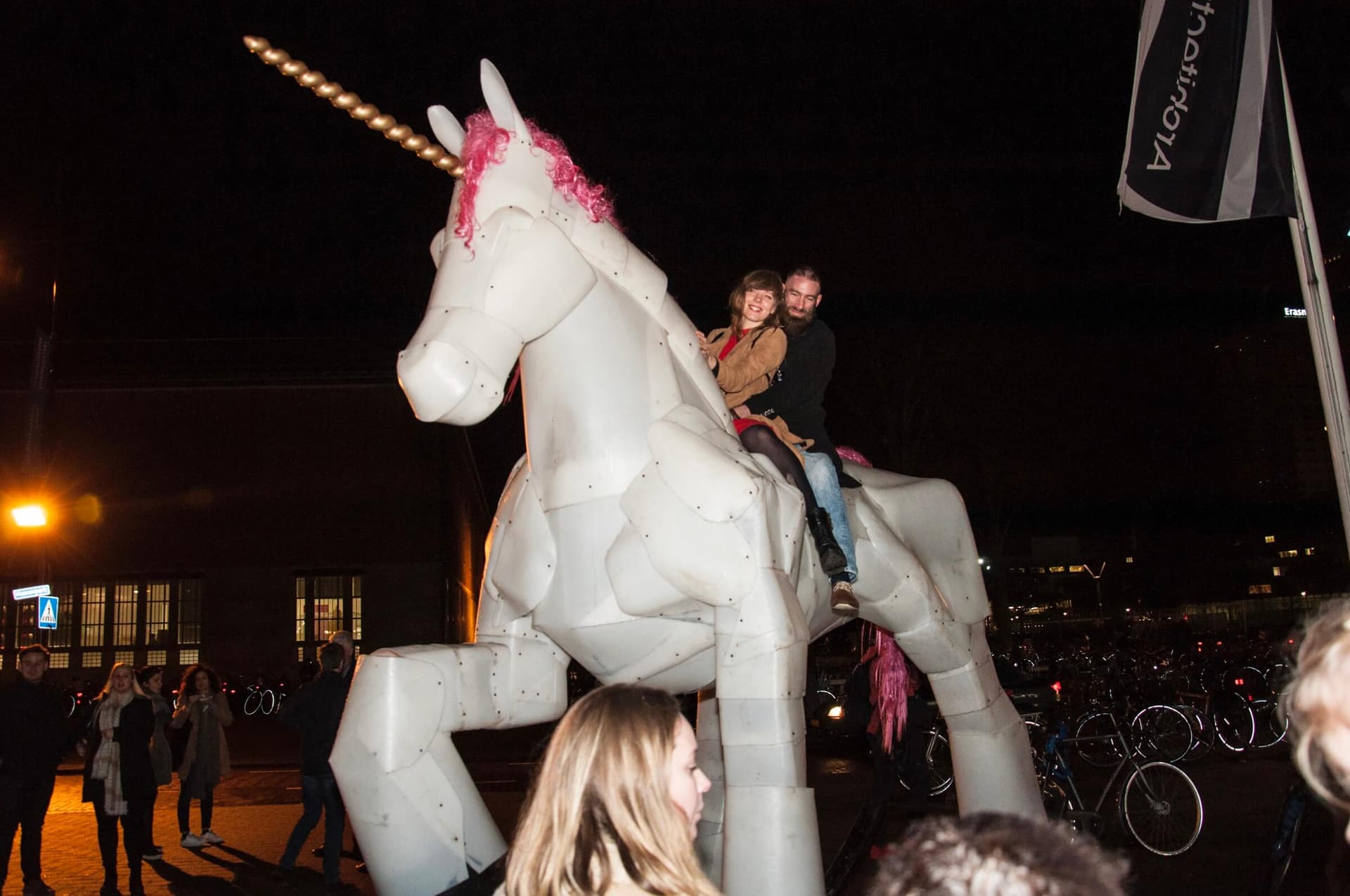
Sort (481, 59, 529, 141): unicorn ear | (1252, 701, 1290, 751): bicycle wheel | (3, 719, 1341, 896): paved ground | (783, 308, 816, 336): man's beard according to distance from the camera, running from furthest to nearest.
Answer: (1252, 701, 1290, 751): bicycle wheel, (3, 719, 1341, 896): paved ground, (783, 308, 816, 336): man's beard, (481, 59, 529, 141): unicorn ear

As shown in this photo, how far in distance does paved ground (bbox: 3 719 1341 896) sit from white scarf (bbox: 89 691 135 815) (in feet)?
1.76

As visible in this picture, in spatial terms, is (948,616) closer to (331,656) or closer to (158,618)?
(331,656)

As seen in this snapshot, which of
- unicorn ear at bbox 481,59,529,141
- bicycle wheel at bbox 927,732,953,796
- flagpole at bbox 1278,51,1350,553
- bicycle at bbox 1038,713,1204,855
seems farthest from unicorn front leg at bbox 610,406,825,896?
bicycle wheel at bbox 927,732,953,796

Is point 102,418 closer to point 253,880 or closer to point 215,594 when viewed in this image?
point 215,594

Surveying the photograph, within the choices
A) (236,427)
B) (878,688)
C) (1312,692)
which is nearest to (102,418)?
(236,427)

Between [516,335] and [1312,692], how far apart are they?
243cm

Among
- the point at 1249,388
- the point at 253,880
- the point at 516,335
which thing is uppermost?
the point at 1249,388

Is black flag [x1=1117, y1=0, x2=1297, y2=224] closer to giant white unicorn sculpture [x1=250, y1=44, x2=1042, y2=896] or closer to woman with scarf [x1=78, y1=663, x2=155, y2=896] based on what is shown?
giant white unicorn sculpture [x1=250, y1=44, x2=1042, y2=896]

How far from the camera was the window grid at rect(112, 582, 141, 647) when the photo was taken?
23703 millimetres

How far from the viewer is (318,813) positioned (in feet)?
25.6

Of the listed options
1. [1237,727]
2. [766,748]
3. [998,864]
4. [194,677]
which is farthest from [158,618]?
[998,864]

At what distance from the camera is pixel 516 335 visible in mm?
3398

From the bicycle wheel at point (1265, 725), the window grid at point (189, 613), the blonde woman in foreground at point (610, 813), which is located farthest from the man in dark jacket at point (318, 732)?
the window grid at point (189, 613)

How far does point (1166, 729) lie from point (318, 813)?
28.8 feet
